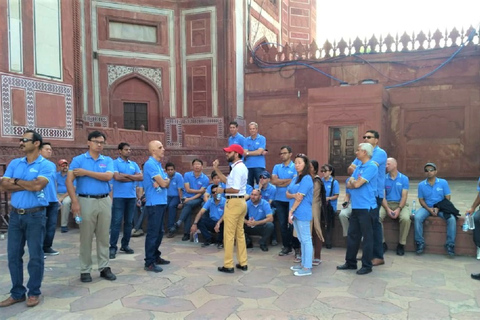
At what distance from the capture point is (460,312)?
141 inches

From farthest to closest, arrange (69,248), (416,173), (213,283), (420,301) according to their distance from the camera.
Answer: (416,173) → (69,248) → (213,283) → (420,301)

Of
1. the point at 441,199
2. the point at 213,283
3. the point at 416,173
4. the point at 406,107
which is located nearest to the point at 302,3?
the point at 406,107

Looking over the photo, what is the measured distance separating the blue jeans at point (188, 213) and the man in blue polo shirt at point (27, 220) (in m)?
3.34

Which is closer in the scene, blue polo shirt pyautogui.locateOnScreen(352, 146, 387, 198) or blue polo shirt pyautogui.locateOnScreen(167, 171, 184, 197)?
blue polo shirt pyautogui.locateOnScreen(352, 146, 387, 198)

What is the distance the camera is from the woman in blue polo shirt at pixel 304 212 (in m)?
4.79

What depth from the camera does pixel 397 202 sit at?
5.97 meters

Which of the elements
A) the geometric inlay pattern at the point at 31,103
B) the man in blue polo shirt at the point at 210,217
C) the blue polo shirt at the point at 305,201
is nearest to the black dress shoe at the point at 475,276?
the blue polo shirt at the point at 305,201

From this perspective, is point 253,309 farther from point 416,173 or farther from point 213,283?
point 416,173

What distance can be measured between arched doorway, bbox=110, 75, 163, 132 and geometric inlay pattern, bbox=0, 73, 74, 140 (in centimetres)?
437

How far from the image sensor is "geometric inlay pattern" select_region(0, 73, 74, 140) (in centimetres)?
978

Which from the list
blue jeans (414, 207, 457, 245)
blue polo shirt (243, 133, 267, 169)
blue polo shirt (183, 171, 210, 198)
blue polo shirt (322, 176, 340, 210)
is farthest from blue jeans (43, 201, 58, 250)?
blue jeans (414, 207, 457, 245)

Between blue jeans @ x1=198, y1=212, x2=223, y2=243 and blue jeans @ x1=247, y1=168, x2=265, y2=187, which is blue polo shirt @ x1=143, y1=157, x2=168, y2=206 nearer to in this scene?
blue jeans @ x1=198, y1=212, x2=223, y2=243

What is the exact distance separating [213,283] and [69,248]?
3.09 meters

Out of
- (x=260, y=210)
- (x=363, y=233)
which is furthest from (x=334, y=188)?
(x=363, y=233)
